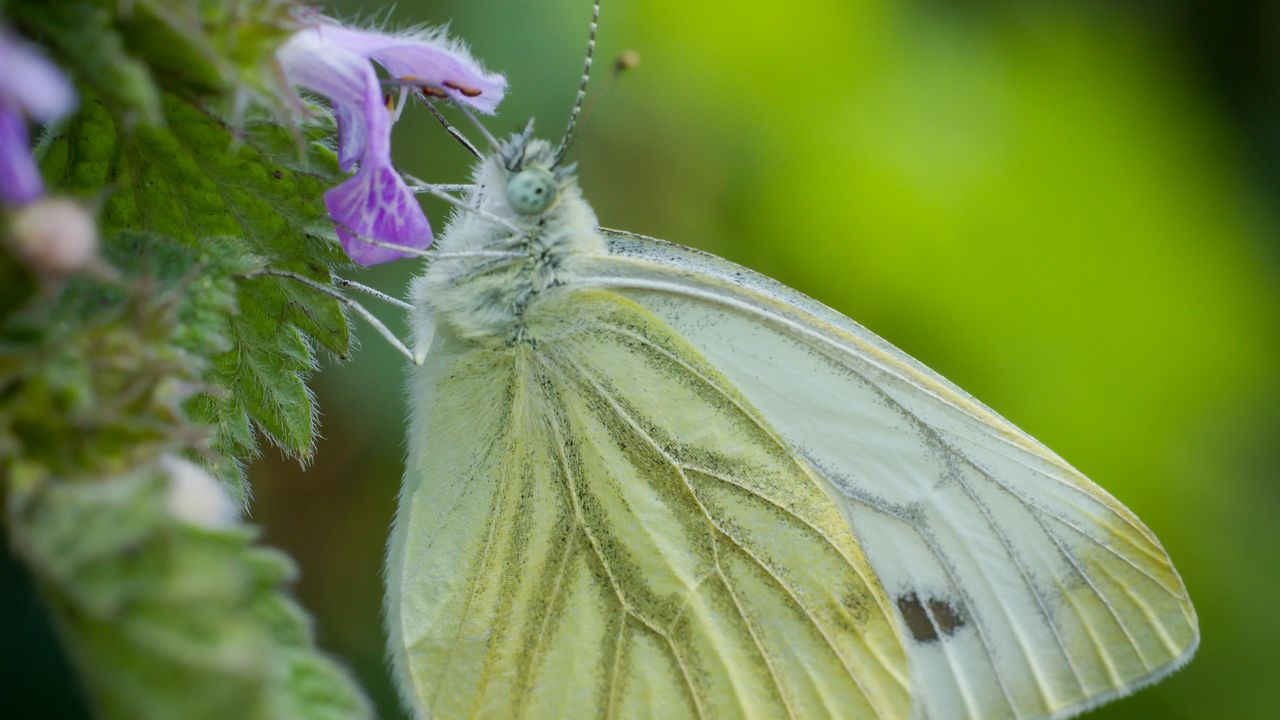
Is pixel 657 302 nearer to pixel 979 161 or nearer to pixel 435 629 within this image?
pixel 435 629

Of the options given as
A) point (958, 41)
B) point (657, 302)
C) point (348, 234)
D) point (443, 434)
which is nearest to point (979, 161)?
point (958, 41)

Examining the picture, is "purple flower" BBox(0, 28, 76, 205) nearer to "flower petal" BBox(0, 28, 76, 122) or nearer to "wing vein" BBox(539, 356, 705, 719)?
"flower petal" BBox(0, 28, 76, 122)

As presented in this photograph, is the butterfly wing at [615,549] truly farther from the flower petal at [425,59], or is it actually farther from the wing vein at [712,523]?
the flower petal at [425,59]

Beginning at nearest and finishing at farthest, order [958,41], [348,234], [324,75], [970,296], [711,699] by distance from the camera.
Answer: [324,75], [348,234], [711,699], [970,296], [958,41]

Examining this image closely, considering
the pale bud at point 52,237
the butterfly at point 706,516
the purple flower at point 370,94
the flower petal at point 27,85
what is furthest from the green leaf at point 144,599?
the butterfly at point 706,516

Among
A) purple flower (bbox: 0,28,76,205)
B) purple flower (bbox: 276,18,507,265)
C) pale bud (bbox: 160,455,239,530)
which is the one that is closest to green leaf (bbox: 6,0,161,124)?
purple flower (bbox: 0,28,76,205)

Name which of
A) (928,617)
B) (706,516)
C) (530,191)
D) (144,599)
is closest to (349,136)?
(530,191)
